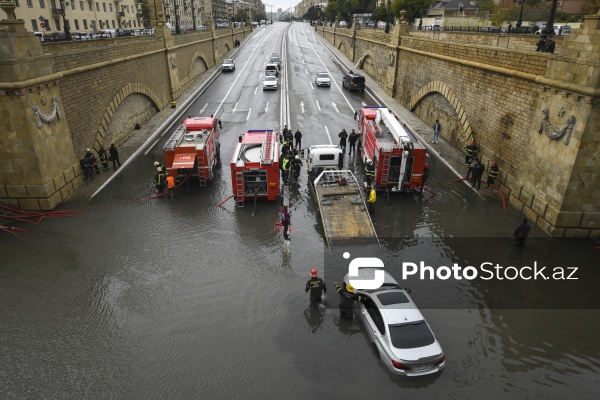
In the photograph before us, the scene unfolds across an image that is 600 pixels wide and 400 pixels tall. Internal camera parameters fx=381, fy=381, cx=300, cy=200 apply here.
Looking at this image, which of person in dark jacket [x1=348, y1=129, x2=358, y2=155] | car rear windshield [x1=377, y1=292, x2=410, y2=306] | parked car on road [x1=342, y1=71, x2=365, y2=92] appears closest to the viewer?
car rear windshield [x1=377, y1=292, x2=410, y2=306]

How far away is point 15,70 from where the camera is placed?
1606 cm

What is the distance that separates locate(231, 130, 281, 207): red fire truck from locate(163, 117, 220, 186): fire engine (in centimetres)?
207

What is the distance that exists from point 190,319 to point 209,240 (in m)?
4.72

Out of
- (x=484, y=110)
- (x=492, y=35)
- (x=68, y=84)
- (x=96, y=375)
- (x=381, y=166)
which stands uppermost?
(x=492, y=35)

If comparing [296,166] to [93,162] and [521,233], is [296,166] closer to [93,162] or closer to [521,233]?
A: [93,162]

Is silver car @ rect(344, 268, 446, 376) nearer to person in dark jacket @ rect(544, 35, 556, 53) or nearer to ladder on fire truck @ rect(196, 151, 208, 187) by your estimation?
ladder on fire truck @ rect(196, 151, 208, 187)

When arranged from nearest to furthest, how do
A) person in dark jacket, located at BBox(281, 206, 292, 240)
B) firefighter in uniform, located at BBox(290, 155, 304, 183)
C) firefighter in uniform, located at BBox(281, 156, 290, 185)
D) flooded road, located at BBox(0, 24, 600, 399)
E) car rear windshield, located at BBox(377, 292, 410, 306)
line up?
flooded road, located at BBox(0, 24, 600, 399) < car rear windshield, located at BBox(377, 292, 410, 306) < person in dark jacket, located at BBox(281, 206, 292, 240) < firefighter in uniform, located at BBox(281, 156, 290, 185) < firefighter in uniform, located at BBox(290, 155, 304, 183)

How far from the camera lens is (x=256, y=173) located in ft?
60.9

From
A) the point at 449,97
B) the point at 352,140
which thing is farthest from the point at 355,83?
the point at 352,140

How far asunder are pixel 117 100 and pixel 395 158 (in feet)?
63.2

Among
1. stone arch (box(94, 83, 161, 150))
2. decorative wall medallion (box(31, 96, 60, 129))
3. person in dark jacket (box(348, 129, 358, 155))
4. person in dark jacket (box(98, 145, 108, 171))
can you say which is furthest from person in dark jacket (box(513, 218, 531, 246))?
stone arch (box(94, 83, 161, 150))

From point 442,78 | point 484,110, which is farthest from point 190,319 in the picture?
point 442,78

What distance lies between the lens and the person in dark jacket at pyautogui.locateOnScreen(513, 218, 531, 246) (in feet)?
49.3

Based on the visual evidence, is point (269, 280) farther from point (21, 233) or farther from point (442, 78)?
point (442, 78)
